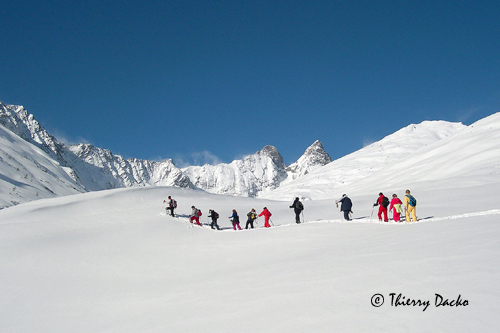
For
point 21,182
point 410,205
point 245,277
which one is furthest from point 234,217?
point 21,182

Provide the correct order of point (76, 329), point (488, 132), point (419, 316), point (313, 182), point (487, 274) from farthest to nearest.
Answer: point (313, 182) → point (488, 132) → point (76, 329) → point (487, 274) → point (419, 316)

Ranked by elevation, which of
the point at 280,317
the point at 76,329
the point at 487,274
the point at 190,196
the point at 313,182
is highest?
the point at 313,182

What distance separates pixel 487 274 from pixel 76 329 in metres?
9.49

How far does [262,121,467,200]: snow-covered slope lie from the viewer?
87.6 m

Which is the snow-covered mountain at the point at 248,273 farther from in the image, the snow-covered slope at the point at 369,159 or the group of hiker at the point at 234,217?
the snow-covered slope at the point at 369,159

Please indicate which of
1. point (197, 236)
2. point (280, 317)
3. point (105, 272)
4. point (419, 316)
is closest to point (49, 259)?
point (105, 272)

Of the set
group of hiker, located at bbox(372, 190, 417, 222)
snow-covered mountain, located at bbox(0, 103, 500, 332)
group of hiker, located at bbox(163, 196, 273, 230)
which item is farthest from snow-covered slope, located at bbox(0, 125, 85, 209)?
group of hiker, located at bbox(372, 190, 417, 222)

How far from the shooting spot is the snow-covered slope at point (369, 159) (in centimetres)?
8756

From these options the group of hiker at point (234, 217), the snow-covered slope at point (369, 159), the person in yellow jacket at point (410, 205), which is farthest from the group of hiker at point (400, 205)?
the snow-covered slope at point (369, 159)

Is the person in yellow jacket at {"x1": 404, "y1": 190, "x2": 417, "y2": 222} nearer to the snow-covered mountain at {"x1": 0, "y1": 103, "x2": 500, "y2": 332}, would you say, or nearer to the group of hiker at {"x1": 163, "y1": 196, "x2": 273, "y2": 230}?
the snow-covered mountain at {"x1": 0, "y1": 103, "x2": 500, "y2": 332}

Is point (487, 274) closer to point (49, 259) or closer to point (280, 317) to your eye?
point (280, 317)

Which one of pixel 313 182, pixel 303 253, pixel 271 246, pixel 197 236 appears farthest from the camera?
pixel 313 182

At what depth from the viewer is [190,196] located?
32.9 metres

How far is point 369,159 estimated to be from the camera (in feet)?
319
